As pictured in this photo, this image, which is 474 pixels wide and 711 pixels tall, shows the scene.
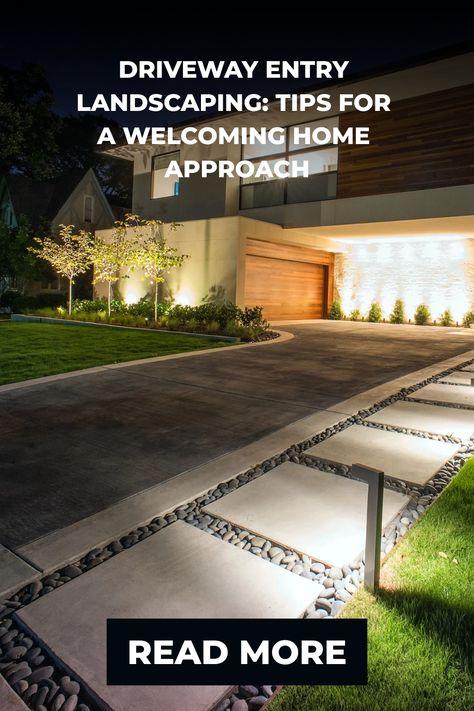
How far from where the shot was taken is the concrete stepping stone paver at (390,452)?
10.5ft

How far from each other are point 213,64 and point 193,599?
11154 millimetres

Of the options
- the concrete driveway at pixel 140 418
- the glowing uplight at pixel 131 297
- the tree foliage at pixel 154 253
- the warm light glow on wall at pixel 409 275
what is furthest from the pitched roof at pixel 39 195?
the concrete driveway at pixel 140 418

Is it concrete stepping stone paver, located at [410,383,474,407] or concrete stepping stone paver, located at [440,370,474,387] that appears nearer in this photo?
concrete stepping stone paver, located at [410,383,474,407]

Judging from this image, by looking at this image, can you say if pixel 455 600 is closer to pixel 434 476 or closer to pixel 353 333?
pixel 434 476

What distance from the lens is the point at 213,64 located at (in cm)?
1030

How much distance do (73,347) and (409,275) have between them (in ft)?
42.6

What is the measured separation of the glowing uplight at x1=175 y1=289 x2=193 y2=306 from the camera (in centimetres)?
1474

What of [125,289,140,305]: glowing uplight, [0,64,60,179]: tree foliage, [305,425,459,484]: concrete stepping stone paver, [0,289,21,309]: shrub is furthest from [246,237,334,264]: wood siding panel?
[0,64,60,179]: tree foliage

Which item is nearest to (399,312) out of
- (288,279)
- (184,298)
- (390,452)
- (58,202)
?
(288,279)

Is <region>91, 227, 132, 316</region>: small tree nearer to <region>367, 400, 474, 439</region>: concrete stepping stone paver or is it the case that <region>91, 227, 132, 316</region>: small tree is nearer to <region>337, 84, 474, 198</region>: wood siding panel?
<region>337, 84, 474, 198</region>: wood siding panel

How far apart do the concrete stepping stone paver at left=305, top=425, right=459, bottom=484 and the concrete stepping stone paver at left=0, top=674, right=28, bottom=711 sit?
2.35 metres

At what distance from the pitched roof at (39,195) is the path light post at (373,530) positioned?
23833 mm

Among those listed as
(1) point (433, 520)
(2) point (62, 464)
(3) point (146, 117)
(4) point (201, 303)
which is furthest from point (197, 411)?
(3) point (146, 117)

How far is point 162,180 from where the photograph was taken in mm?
18328
